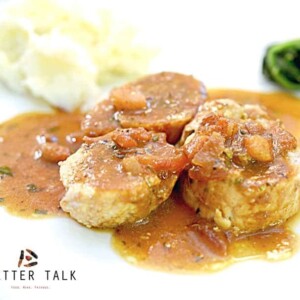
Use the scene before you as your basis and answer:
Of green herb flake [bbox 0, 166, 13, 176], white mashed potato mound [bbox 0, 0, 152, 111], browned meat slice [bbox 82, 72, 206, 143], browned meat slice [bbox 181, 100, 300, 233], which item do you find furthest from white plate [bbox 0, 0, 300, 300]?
browned meat slice [bbox 82, 72, 206, 143]

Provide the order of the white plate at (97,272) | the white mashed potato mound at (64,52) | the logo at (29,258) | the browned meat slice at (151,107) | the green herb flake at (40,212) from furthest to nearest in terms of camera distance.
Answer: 1. the white mashed potato mound at (64,52)
2. the browned meat slice at (151,107)
3. the green herb flake at (40,212)
4. the logo at (29,258)
5. the white plate at (97,272)

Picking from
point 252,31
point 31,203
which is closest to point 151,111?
point 31,203

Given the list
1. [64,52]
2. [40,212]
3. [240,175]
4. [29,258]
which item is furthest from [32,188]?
[64,52]

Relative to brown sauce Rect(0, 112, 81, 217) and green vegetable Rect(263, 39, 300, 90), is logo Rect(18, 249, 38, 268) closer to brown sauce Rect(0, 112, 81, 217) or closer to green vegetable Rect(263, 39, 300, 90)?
brown sauce Rect(0, 112, 81, 217)

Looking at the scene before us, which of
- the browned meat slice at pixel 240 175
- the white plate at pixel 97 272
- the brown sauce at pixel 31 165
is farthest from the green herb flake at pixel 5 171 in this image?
the browned meat slice at pixel 240 175

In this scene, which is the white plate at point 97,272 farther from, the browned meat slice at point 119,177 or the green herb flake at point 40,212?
the browned meat slice at point 119,177
